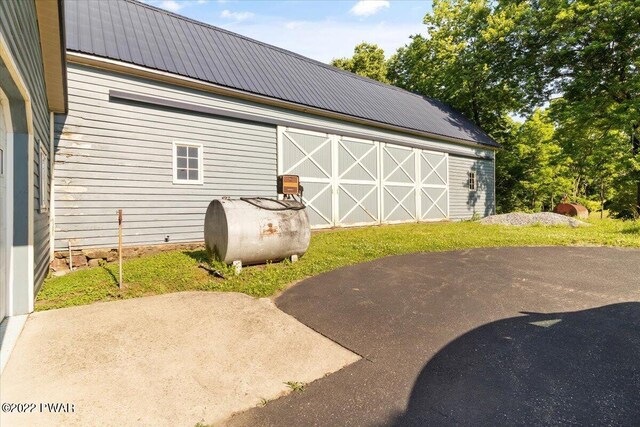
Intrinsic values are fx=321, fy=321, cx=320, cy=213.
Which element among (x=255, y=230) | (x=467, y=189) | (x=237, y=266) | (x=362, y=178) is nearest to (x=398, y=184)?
(x=362, y=178)

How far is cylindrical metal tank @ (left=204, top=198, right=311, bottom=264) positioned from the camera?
19.3 ft

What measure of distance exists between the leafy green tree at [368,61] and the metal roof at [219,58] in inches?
648

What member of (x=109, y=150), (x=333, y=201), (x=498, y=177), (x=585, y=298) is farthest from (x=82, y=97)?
(x=498, y=177)

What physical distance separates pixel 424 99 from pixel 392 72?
468 inches

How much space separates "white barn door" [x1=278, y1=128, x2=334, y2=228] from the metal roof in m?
1.11

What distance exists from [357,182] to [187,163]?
6333 mm

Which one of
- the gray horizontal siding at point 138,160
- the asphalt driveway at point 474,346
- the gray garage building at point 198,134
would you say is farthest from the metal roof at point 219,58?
the asphalt driveway at point 474,346

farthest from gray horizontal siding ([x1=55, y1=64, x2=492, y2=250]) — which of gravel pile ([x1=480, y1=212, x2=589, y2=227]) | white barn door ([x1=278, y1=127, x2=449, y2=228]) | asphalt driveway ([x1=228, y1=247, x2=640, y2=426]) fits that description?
gravel pile ([x1=480, y1=212, x2=589, y2=227])

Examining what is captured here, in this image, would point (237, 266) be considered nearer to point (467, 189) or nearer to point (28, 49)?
point (28, 49)

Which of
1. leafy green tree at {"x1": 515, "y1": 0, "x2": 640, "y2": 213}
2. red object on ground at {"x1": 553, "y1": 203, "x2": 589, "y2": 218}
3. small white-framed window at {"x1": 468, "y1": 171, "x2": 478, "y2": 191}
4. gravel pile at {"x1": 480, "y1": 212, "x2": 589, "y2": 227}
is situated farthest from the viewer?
red object on ground at {"x1": 553, "y1": 203, "x2": 589, "y2": 218}

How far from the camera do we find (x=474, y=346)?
10.8ft

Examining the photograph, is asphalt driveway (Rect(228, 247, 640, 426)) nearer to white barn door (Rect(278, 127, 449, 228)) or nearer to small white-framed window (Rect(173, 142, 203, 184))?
small white-framed window (Rect(173, 142, 203, 184))

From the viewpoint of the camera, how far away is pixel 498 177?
878 inches

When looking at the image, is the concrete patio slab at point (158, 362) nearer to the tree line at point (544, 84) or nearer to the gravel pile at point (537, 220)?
the gravel pile at point (537, 220)
